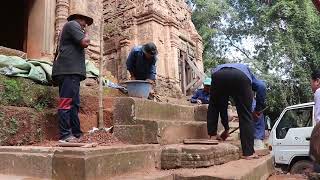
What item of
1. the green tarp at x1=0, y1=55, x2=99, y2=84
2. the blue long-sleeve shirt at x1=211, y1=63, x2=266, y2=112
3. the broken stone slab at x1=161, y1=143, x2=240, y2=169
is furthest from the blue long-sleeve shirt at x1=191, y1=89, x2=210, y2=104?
the green tarp at x1=0, y1=55, x2=99, y2=84

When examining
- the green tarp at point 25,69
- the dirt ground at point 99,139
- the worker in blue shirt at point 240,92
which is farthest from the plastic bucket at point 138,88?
the green tarp at point 25,69

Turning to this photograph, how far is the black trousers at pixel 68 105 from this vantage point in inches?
162

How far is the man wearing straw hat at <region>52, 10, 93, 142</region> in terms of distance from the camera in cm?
419

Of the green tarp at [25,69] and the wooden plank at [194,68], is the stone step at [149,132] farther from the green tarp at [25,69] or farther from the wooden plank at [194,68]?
the wooden plank at [194,68]

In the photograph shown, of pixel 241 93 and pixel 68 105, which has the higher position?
pixel 241 93

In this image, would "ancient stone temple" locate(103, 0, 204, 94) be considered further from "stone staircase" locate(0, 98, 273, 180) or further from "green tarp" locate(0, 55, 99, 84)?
"stone staircase" locate(0, 98, 273, 180)

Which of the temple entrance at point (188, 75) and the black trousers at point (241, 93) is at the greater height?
the temple entrance at point (188, 75)

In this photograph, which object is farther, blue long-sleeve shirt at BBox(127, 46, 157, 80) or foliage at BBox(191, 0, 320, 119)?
foliage at BBox(191, 0, 320, 119)

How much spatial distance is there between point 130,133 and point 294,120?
19.7ft

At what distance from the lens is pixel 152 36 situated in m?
13.1

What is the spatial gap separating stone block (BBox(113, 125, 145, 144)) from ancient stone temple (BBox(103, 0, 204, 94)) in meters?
8.46

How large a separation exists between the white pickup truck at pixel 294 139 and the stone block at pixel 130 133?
5.61 metres

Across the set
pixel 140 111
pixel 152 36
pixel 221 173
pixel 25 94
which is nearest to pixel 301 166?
pixel 140 111

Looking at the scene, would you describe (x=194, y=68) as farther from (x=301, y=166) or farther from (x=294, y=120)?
(x=301, y=166)
